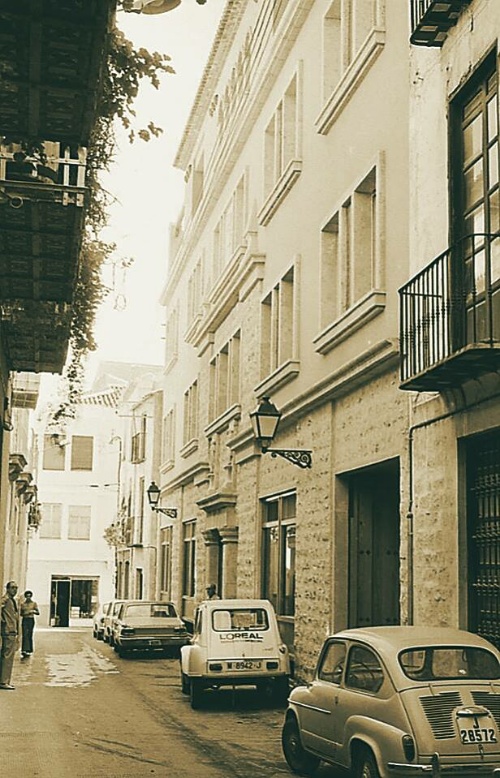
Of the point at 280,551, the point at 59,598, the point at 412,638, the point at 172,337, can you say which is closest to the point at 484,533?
the point at 412,638

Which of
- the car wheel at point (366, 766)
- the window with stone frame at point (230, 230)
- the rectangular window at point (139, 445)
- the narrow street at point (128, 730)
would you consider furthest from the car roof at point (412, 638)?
the rectangular window at point (139, 445)

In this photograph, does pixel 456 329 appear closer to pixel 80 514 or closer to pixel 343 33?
pixel 343 33

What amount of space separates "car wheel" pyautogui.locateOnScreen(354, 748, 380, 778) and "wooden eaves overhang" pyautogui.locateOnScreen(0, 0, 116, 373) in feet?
18.1

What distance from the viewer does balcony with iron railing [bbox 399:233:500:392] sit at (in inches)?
444

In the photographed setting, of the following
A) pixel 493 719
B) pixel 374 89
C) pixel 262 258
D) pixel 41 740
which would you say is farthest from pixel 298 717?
pixel 262 258

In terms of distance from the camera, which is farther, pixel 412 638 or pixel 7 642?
pixel 7 642

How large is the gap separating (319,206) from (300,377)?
308 cm

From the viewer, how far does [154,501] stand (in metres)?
36.7

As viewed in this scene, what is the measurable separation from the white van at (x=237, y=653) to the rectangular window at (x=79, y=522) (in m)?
45.4

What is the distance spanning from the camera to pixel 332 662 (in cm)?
1097

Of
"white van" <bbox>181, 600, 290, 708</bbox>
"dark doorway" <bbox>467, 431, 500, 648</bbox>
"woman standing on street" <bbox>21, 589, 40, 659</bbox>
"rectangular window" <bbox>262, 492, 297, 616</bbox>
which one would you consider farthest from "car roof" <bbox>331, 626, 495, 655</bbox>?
"woman standing on street" <bbox>21, 589, 40, 659</bbox>

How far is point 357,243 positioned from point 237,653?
254 inches

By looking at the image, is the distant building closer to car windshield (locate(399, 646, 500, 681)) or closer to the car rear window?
the car rear window

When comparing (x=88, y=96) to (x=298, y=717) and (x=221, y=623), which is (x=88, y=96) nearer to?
(x=298, y=717)
